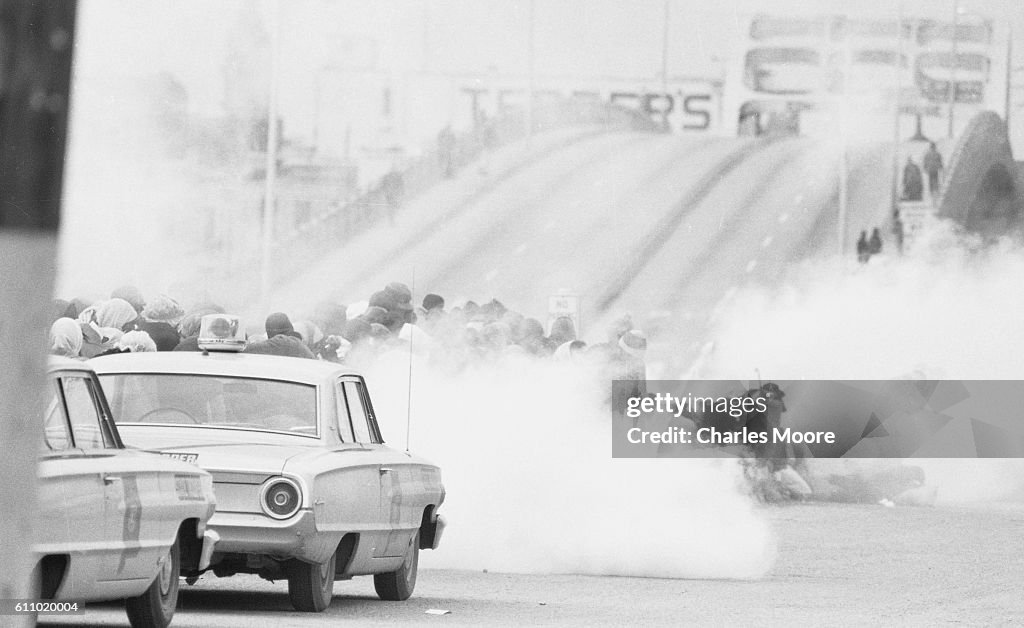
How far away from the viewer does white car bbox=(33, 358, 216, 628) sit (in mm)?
5699

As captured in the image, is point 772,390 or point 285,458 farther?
point 772,390

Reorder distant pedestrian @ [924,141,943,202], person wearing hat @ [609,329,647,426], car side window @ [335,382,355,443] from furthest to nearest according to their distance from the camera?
distant pedestrian @ [924,141,943,202]
person wearing hat @ [609,329,647,426]
car side window @ [335,382,355,443]

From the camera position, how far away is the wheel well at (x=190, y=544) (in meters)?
6.98

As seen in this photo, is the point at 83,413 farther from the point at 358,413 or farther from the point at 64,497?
the point at 358,413

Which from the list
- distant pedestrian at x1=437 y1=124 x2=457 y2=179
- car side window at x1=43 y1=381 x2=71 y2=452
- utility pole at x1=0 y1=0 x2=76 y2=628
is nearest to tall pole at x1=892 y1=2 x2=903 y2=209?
distant pedestrian at x1=437 y1=124 x2=457 y2=179

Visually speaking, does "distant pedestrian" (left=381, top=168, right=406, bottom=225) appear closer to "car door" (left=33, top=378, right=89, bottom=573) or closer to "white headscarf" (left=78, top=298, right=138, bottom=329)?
"white headscarf" (left=78, top=298, right=138, bottom=329)

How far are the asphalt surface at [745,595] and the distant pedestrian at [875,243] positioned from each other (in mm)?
2915

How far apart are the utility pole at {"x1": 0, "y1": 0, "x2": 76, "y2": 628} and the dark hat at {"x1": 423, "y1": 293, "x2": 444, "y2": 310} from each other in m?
14.5

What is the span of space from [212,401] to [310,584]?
97 centimetres

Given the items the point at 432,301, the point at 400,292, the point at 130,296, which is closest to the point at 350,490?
the point at 130,296

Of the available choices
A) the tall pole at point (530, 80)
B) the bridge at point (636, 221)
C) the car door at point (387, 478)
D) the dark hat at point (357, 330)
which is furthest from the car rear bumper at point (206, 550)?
the tall pole at point (530, 80)

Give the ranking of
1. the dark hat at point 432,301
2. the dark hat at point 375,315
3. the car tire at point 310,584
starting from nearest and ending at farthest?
the car tire at point 310,584, the dark hat at point 375,315, the dark hat at point 432,301

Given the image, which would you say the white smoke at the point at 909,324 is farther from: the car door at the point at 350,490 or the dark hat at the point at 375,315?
the car door at the point at 350,490

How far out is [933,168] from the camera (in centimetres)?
1722
